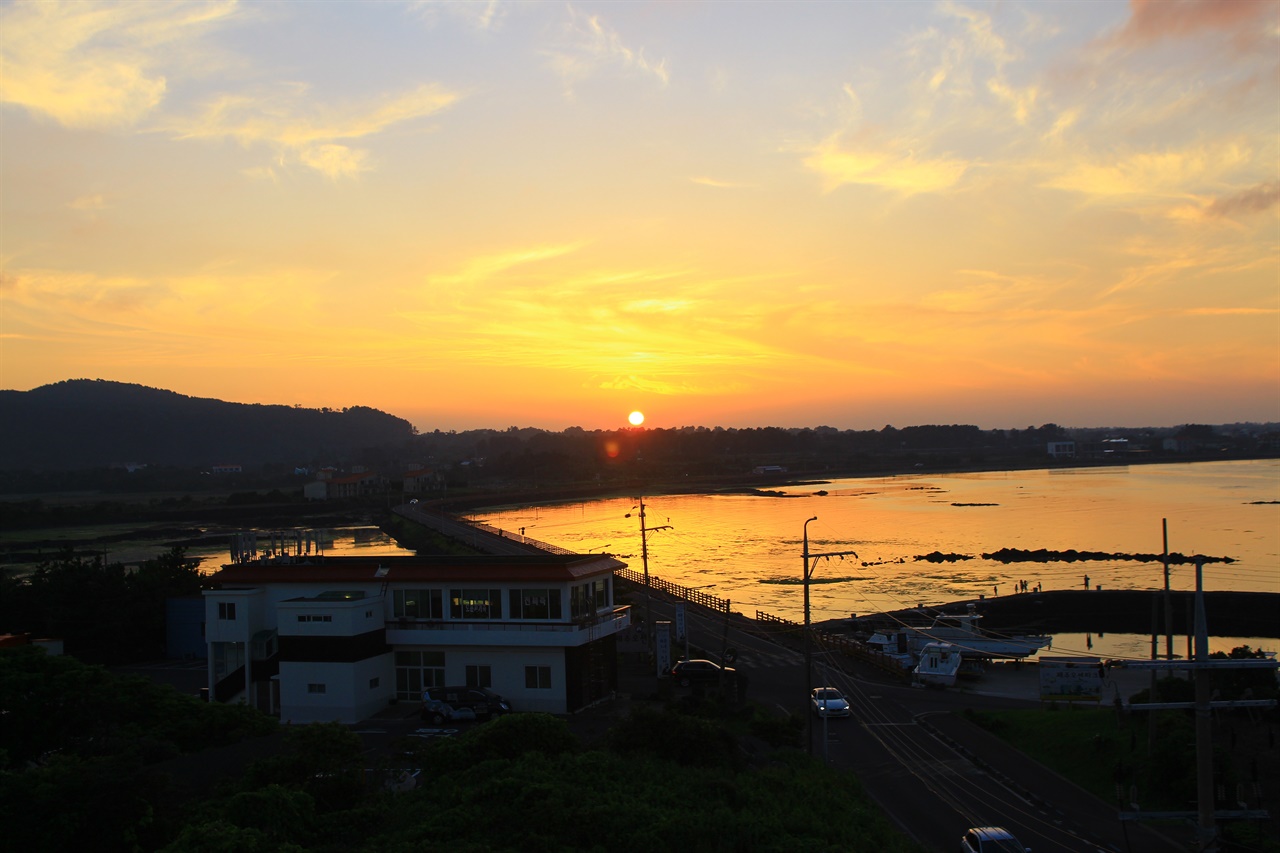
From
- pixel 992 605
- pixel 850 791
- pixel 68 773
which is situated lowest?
pixel 992 605

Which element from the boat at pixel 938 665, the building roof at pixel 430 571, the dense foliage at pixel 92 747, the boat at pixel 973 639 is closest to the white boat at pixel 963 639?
the boat at pixel 973 639

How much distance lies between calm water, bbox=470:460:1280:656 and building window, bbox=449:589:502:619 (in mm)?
22096

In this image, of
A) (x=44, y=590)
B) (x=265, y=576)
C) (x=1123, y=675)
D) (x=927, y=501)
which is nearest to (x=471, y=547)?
(x=44, y=590)

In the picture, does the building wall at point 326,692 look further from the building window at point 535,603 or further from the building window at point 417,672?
the building window at point 535,603

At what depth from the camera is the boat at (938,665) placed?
2680 cm

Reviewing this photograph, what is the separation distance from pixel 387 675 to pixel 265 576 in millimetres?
3732

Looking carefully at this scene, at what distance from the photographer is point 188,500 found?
102750 mm

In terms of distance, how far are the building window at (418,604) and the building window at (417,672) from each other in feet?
2.66

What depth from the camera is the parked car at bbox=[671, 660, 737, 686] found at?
20.9m

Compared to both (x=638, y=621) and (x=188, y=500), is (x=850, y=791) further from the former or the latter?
(x=188, y=500)

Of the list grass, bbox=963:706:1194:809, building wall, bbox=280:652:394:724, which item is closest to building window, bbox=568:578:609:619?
building wall, bbox=280:652:394:724

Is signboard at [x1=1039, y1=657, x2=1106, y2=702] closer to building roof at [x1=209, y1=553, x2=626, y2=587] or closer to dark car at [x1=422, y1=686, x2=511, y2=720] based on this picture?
building roof at [x1=209, y1=553, x2=626, y2=587]

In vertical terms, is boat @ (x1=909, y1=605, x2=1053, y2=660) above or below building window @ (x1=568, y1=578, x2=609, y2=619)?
below

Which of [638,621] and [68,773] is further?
[638,621]
